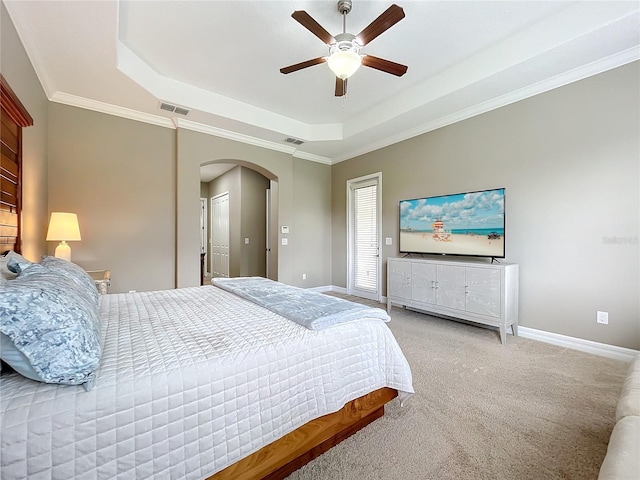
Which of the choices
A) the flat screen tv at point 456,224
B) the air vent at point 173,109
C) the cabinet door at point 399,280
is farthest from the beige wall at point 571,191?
the air vent at point 173,109

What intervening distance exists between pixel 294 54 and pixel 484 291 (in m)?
3.28

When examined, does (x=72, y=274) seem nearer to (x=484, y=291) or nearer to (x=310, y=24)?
(x=310, y=24)

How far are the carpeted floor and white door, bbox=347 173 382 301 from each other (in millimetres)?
2443

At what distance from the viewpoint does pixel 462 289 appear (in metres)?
3.40

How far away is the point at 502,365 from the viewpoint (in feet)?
8.39

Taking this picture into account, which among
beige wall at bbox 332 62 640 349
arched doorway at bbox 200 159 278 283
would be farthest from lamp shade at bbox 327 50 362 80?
arched doorway at bbox 200 159 278 283

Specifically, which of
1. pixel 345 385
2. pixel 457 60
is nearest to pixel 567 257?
pixel 457 60

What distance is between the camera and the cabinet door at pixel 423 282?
370cm

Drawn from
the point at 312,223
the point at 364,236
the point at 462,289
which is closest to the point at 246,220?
the point at 312,223

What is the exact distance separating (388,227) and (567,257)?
7.83 ft

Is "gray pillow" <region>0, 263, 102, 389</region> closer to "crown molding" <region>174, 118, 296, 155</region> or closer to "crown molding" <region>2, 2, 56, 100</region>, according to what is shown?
"crown molding" <region>2, 2, 56, 100</region>

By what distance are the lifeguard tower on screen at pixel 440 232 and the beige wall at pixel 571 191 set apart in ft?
1.68

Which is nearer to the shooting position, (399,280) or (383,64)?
(383,64)

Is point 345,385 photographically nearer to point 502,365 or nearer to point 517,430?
point 517,430
